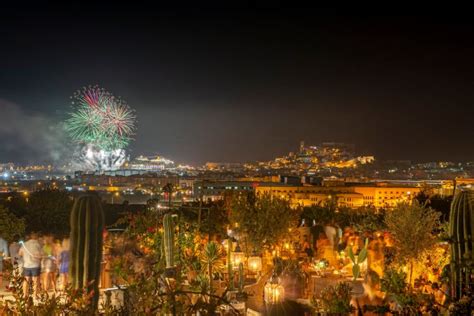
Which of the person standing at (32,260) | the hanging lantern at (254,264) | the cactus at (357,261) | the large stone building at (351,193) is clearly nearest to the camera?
the person standing at (32,260)

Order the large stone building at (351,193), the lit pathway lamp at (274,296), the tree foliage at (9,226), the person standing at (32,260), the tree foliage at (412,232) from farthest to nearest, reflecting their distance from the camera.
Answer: the large stone building at (351,193), the tree foliage at (9,226), the tree foliage at (412,232), the lit pathway lamp at (274,296), the person standing at (32,260)

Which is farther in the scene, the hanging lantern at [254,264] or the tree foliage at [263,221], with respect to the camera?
the tree foliage at [263,221]

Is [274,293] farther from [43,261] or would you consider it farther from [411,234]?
[43,261]

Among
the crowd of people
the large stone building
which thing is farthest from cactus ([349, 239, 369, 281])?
the large stone building

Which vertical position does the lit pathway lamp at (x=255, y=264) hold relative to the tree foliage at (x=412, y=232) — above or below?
below

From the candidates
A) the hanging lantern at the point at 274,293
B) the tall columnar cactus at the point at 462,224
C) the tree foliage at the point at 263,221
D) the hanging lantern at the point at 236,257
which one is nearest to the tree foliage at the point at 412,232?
the hanging lantern at the point at 274,293

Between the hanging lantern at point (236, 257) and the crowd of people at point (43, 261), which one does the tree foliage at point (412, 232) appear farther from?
the crowd of people at point (43, 261)

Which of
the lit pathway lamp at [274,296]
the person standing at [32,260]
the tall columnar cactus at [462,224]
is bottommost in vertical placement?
the lit pathway lamp at [274,296]

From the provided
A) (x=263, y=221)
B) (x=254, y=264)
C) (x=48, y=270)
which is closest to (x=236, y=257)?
(x=254, y=264)
